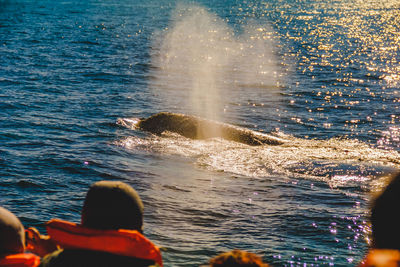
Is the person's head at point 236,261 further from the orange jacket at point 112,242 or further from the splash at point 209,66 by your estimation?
the splash at point 209,66

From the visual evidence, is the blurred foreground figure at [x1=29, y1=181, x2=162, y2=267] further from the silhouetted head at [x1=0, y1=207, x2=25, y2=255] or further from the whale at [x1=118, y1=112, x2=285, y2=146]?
the whale at [x1=118, y1=112, x2=285, y2=146]

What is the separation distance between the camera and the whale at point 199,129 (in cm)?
1712

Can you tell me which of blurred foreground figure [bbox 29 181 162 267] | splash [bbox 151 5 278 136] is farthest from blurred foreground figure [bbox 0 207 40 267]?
splash [bbox 151 5 278 136]

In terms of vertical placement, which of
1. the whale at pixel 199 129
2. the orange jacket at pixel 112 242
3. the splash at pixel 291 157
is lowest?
the splash at pixel 291 157

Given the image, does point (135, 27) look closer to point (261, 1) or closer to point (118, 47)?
point (118, 47)

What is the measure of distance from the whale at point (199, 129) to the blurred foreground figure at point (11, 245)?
13312mm

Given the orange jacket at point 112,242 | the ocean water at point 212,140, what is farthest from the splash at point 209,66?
the orange jacket at point 112,242

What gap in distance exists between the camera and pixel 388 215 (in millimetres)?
2611

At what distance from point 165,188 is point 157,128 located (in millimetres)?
6136

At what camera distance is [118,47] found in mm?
39219

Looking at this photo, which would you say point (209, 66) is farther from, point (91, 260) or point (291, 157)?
point (91, 260)

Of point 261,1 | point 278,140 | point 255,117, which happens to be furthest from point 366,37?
point 261,1

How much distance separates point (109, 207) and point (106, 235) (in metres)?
0.20

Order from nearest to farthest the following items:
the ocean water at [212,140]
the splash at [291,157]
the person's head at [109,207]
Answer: the person's head at [109,207], the ocean water at [212,140], the splash at [291,157]
